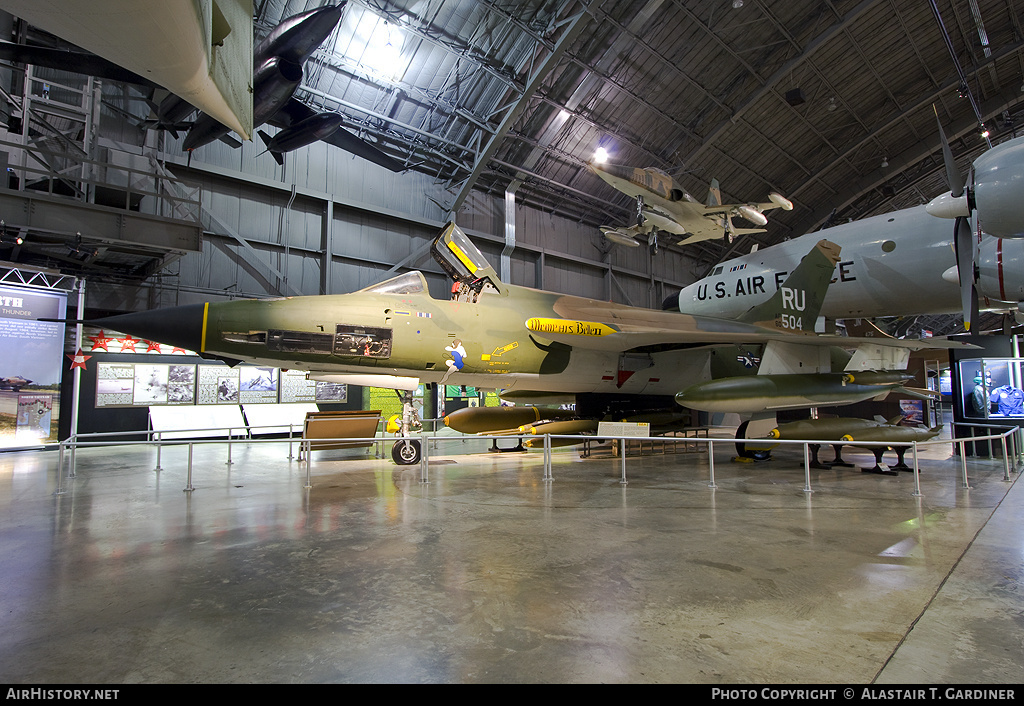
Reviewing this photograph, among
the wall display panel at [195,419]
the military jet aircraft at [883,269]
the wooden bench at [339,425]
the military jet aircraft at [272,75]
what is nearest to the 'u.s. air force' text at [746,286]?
the military jet aircraft at [883,269]

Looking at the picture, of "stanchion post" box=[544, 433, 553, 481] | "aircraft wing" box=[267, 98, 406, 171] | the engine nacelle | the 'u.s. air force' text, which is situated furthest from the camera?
the 'u.s. air force' text

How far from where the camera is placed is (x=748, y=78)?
57.4 ft

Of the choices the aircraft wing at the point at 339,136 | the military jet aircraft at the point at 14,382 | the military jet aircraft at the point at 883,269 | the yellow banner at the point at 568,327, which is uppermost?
the aircraft wing at the point at 339,136

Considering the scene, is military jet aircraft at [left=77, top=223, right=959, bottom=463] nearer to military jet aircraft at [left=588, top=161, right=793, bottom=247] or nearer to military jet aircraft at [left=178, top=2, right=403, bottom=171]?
military jet aircraft at [left=178, top=2, right=403, bottom=171]

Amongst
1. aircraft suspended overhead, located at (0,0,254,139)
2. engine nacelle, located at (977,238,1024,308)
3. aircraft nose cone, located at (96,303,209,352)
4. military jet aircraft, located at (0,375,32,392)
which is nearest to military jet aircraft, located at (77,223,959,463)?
aircraft nose cone, located at (96,303,209,352)

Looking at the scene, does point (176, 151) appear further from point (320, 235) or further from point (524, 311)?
point (524, 311)

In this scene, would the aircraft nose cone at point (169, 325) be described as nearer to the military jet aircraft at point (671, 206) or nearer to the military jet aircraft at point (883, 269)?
the military jet aircraft at point (671, 206)

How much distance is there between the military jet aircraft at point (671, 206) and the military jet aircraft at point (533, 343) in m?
A: 5.30

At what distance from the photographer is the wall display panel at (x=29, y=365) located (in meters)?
10.1

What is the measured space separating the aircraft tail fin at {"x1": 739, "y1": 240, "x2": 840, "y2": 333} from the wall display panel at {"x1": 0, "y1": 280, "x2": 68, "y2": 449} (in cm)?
1536

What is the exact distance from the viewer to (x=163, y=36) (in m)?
2.05

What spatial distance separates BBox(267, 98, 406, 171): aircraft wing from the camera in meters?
11.3

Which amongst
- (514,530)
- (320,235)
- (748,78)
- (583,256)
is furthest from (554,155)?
(514,530)

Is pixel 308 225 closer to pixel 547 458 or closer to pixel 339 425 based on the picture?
pixel 339 425
